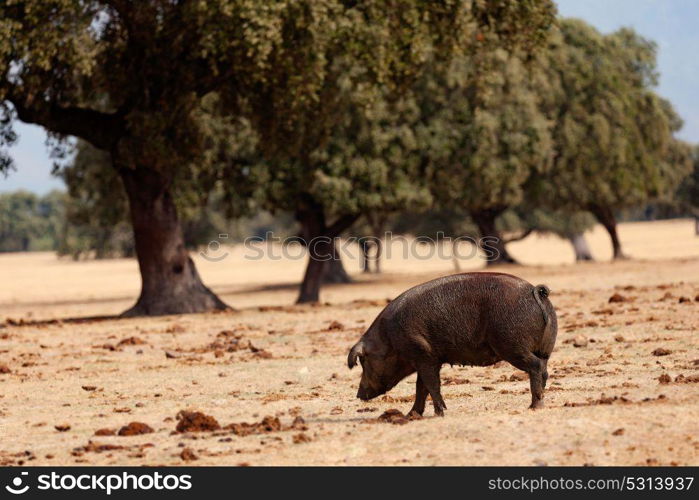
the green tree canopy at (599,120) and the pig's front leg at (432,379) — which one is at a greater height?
the green tree canopy at (599,120)

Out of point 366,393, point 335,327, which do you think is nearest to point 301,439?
point 366,393

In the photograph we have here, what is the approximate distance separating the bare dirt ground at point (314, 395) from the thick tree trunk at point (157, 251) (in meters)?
1.20

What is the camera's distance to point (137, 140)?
76.0 feet

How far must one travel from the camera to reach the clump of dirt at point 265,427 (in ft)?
28.7

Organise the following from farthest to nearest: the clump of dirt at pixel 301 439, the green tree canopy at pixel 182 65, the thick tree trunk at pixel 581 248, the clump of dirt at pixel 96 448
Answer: the thick tree trunk at pixel 581 248, the green tree canopy at pixel 182 65, the clump of dirt at pixel 96 448, the clump of dirt at pixel 301 439

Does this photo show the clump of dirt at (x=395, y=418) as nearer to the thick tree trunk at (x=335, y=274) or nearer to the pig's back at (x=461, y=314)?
the pig's back at (x=461, y=314)

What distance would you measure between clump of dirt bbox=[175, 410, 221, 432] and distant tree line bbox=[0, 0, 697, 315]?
38.0 feet

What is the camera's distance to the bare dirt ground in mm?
7582

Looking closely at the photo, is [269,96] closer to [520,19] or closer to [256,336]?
[520,19]

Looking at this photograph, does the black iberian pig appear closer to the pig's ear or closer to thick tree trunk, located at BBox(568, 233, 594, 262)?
the pig's ear

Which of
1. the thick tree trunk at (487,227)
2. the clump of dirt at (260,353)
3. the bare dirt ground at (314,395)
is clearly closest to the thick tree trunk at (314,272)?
the bare dirt ground at (314,395)

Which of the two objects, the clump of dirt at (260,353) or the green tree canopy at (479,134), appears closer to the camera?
the clump of dirt at (260,353)

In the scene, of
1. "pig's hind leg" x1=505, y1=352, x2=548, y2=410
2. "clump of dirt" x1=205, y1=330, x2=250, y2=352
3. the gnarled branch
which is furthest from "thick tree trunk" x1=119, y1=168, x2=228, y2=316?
"pig's hind leg" x1=505, y1=352, x2=548, y2=410
